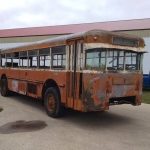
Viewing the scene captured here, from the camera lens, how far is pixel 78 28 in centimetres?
3341

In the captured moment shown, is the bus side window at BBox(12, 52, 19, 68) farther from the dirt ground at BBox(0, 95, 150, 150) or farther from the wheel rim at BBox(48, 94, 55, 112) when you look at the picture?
the wheel rim at BBox(48, 94, 55, 112)

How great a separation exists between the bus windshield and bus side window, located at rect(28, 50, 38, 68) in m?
3.75

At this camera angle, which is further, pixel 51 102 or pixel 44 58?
pixel 44 58

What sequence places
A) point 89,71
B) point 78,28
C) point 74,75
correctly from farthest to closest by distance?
point 78,28, point 74,75, point 89,71

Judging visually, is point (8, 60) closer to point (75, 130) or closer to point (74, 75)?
point (74, 75)

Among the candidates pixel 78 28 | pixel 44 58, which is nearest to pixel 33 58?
pixel 44 58

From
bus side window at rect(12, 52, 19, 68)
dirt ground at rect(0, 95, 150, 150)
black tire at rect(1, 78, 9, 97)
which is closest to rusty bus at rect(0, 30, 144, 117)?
dirt ground at rect(0, 95, 150, 150)

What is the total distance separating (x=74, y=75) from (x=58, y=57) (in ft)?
4.06

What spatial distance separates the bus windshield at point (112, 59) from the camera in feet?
30.7

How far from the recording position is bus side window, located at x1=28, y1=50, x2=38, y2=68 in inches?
499

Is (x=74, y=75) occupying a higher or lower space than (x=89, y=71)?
lower

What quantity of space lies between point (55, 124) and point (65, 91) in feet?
3.38

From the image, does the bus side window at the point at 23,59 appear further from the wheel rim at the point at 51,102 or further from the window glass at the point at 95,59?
the window glass at the point at 95,59

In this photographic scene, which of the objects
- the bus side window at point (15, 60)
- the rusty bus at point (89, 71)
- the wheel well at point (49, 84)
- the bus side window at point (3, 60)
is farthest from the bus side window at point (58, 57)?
the bus side window at point (3, 60)
